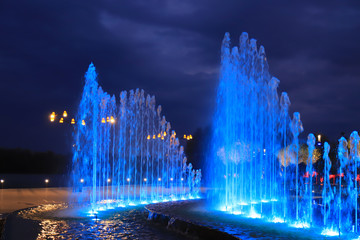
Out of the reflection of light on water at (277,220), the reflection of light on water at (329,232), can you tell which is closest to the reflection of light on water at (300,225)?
the reflection of light on water at (277,220)

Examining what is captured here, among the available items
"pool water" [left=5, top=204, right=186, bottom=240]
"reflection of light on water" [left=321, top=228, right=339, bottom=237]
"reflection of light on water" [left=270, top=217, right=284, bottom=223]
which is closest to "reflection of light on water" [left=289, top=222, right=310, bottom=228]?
"reflection of light on water" [left=270, top=217, right=284, bottom=223]

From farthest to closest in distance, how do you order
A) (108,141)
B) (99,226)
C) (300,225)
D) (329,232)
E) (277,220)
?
(108,141) < (277,220) < (99,226) < (300,225) < (329,232)

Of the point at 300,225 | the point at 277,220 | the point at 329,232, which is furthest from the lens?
the point at 277,220

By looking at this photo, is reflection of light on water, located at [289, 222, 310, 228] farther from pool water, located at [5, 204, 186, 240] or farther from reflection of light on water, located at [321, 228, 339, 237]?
pool water, located at [5, 204, 186, 240]

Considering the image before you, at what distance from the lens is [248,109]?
19.0m

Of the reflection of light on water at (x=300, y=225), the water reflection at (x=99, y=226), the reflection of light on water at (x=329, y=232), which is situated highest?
the reflection of light on water at (x=329, y=232)

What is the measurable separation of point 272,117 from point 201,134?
37.2 metres

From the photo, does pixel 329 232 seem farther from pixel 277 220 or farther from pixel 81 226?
pixel 81 226

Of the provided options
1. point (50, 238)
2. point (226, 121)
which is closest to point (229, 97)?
point (226, 121)

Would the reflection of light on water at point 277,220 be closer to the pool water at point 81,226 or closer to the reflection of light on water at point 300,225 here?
the reflection of light on water at point 300,225

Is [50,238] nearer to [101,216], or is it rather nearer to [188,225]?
[188,225]

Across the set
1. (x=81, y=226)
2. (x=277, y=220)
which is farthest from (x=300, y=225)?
(x=81, y=226)

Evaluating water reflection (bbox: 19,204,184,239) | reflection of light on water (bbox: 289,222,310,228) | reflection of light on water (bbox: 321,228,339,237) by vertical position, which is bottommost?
water reflection (bbox: 19,204,184,239)

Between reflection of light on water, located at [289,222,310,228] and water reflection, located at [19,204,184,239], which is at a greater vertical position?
reflection of light on water, located at [289,222,310,228]
